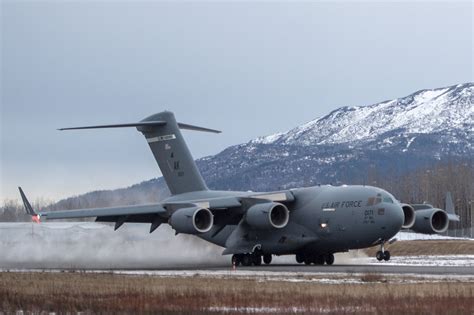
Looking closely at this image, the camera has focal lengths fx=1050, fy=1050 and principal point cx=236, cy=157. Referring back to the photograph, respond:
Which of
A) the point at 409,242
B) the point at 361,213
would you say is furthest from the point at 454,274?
the point at 409,242

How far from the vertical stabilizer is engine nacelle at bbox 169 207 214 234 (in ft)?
19.2

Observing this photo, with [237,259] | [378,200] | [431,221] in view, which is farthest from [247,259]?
[431,221]

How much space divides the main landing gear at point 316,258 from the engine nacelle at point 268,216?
8.01 feet

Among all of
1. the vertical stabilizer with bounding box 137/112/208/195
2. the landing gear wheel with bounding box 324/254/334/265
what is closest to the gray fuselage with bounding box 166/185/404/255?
the landing gear wheel with bounding box 324/254/334/265

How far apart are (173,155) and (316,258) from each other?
30.6 feet

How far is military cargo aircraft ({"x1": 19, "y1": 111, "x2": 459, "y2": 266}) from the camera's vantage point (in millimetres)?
42719

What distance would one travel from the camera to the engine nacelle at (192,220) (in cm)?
4334

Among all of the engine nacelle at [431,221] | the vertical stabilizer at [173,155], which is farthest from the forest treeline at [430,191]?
the engine nacelle at [431,221]

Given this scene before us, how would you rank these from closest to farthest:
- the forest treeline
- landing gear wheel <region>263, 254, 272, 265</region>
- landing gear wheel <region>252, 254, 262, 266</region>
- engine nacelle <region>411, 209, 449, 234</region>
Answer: engine nacelle <region>411, 209, 449, 234</region> < landing gear wheel <region>252, 254, 262, 266</region> < landing gear wheel <region>263, 254, 272, 265</region> < the forest treeline

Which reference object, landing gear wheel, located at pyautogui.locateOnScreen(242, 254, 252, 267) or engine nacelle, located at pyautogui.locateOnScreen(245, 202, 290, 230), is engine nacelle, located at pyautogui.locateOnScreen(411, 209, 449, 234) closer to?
engine nacelle, located at pyautogui.locateOnScreen(245, 202, 290, 230)

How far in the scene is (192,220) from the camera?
142 ft

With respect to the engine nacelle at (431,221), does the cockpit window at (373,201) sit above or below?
above

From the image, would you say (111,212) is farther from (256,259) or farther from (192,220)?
(256,259)

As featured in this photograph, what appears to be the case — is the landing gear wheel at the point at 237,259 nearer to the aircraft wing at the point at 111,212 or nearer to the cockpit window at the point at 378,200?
the aircraft wing at the point at 111,212
